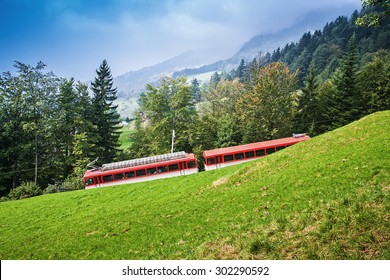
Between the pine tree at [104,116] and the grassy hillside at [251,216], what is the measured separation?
97.1 feet

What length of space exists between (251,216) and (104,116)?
4807cm

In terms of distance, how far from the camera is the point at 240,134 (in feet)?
156

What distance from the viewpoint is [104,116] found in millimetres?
52781

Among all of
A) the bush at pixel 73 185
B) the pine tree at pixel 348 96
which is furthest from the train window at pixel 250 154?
the pine tree at pixel 348 96

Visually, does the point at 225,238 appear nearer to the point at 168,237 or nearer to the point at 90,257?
the point at 168,237

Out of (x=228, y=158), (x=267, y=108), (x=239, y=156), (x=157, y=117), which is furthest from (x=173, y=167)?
(x=267, y=108)

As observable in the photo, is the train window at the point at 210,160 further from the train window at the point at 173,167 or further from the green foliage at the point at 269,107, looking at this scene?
the green foliage at the point at 269,107

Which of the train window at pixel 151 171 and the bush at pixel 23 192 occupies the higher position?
the train window at pixel 151 171

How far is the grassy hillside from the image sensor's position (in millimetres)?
7547

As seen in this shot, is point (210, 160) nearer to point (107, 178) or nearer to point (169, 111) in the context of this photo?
point (107, 178)

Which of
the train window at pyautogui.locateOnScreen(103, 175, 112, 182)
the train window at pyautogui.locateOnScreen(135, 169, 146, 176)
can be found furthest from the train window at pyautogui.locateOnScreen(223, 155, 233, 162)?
the train window at pyautogui.locateOnScreen(103, 175, 112, 182)

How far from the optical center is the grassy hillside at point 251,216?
7.55m

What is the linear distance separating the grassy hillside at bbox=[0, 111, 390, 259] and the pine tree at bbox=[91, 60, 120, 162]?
29585 mm

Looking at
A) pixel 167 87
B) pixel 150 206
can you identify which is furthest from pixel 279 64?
pixel 150 206
